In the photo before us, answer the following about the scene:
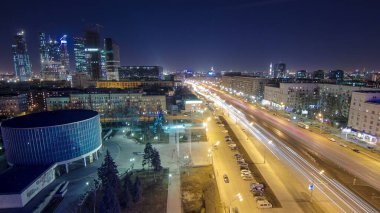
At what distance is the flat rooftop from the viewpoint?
3222 centimetres

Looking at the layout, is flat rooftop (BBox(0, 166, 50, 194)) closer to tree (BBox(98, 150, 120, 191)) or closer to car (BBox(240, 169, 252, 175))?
tree (BBox(98, 150, 120, 191))

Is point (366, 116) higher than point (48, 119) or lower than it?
lower

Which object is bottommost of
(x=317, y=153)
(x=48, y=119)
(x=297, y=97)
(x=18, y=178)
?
(x=317, y=153)

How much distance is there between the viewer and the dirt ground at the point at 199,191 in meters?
30.8

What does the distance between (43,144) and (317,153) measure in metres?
57.4

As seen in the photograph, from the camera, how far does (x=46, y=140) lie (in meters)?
42.8

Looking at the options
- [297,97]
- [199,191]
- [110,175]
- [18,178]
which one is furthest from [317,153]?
[18,178]

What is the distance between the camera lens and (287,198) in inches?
1259

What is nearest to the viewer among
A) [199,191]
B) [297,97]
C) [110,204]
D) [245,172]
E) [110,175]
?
[110,204]

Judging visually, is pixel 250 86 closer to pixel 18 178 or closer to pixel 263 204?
pixel 263 204

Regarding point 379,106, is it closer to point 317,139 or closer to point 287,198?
point 317,139

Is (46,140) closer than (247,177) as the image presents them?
No

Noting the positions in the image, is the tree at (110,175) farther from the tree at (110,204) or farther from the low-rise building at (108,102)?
the low-rise building at (108,102)

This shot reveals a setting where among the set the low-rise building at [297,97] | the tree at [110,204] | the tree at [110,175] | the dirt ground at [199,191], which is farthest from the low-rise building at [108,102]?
the tree at [110,204]
